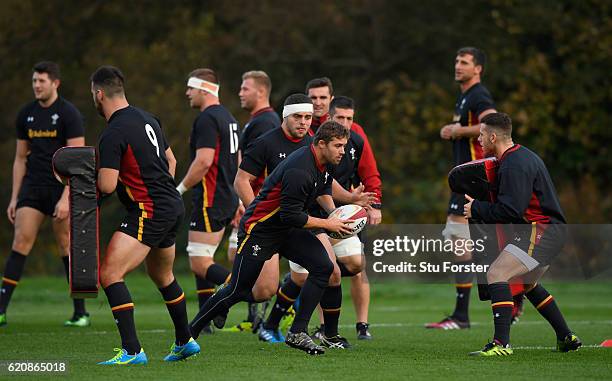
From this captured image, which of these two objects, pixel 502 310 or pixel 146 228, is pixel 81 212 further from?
pixel 502 310

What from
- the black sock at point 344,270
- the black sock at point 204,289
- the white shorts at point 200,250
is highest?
the white shorts at point 200,250

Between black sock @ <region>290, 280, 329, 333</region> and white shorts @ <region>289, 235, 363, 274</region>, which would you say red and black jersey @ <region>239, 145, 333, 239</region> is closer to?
black sock @ <region>290, 280, 329, 333</region>

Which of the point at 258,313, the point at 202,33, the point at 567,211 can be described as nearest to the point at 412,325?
the point at 258,313

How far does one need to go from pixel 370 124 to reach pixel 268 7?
11.4 feet

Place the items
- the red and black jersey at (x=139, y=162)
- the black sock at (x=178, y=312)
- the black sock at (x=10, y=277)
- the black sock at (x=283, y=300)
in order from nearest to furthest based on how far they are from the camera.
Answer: the red and black jersey at (x=139, y=162), the black sock at (x=178, y=312), the black sock at (x=283, y=300), the black sock at (x=10, y=277)

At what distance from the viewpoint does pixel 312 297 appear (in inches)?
388

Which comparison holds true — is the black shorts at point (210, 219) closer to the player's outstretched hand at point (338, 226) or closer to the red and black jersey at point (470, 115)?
the red and black jersey at point (470, 115)

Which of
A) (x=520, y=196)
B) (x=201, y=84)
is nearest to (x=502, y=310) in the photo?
(x=520, y=196)

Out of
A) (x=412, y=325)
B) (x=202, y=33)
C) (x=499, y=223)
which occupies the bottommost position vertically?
(x=412, y=325)

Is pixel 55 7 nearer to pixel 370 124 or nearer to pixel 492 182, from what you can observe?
pixel 370 124

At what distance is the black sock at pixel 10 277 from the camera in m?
12.8

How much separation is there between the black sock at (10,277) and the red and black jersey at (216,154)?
2.00 m

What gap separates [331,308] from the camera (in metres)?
11.0

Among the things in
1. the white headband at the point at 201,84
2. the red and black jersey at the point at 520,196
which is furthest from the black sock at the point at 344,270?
the white headband at the point at 201,84
